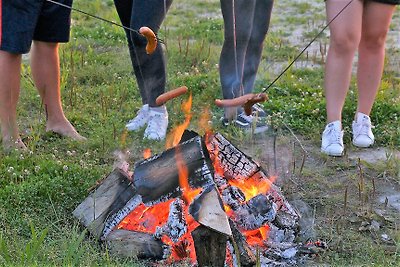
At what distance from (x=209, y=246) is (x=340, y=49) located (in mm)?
2129

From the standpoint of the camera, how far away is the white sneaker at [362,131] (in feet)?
18.0

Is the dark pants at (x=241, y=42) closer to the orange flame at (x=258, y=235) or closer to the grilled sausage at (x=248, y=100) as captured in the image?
the grilled sausage at (x=248, y=100)

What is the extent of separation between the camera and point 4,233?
3.98 metres

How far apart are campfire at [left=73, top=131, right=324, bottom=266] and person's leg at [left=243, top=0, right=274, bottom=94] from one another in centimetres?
179

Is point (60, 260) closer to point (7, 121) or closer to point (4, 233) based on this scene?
point (4, 233)

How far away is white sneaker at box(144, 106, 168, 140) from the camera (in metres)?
5.49

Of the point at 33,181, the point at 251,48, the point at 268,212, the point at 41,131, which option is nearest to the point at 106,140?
the point at 41,131

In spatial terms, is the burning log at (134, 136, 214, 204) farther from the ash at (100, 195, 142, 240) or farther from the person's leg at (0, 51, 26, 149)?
the person's leg at (0, 51, 26, 149)

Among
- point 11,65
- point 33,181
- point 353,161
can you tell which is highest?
point 11,65

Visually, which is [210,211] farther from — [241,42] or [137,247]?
[241,42]

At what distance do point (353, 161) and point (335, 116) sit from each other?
15.1 inches

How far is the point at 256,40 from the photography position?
5973mm

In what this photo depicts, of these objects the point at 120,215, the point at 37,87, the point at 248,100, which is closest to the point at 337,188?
the point at 248,100

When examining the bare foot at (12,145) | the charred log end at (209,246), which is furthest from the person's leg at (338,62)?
the bare foot at (12,145)
